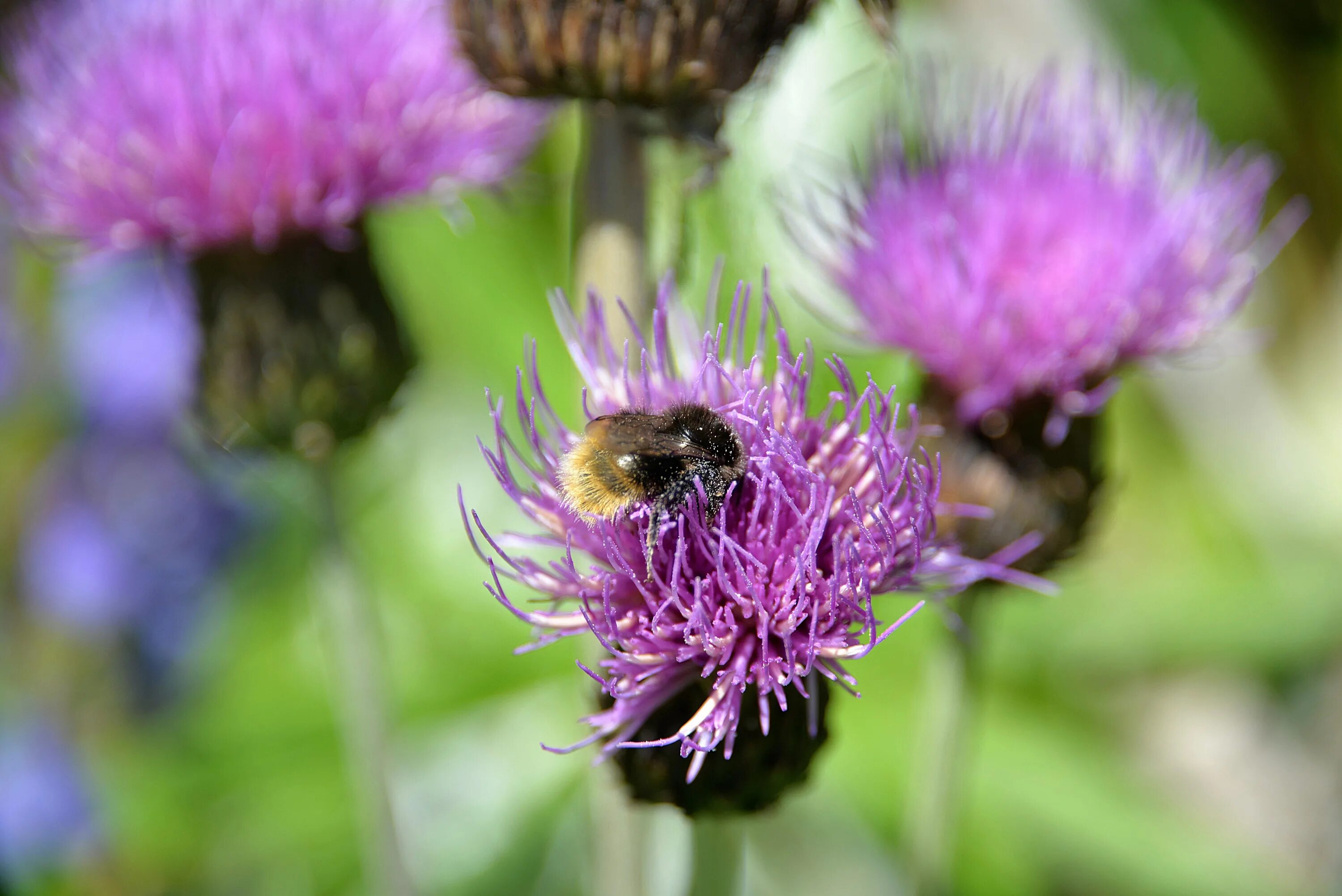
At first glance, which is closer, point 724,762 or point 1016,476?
point 724,762

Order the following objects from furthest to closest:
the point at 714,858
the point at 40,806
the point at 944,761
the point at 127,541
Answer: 1. the point at 127,541
2. the point at 40,806
3. the point at 944,761
4. the point at 714,858

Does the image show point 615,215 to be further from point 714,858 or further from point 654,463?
point 714,858

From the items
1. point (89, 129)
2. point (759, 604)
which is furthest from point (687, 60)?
point (89, 129)

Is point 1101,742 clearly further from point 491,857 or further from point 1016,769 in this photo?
point 491,857

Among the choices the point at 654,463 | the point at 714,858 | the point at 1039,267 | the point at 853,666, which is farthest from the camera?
the point at 853,666

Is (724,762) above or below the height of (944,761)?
above

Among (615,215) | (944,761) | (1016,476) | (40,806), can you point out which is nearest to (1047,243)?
(1016,476)
